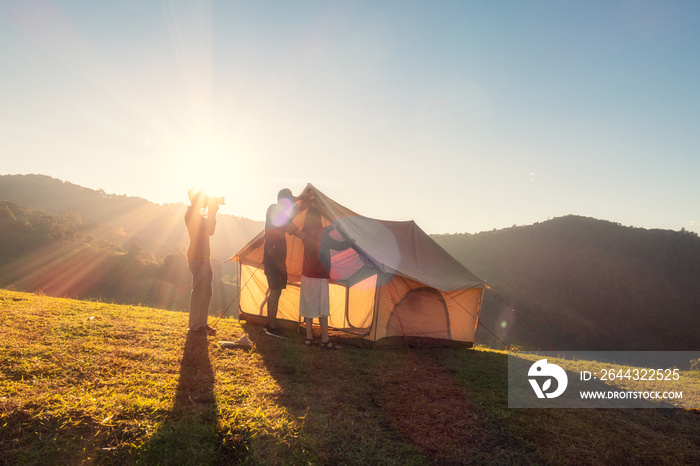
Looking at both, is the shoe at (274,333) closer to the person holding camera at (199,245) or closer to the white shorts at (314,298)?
the white shorts at (314,298)

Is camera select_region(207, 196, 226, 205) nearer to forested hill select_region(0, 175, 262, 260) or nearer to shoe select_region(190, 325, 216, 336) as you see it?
shoe select_region(190, 325, 216, 336)

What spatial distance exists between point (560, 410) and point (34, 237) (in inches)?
2308

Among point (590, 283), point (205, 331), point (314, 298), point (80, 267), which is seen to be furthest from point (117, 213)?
point (590, 283)

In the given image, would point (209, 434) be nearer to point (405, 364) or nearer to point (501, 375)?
point (405, 364)

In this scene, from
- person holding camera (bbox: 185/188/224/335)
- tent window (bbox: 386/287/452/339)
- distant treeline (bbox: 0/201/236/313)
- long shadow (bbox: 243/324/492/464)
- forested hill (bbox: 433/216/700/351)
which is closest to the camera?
long shadow (bbox: 243/324/492/464)

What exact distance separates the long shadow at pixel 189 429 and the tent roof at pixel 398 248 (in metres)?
3.54

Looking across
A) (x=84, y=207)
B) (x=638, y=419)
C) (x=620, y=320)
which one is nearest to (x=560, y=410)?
(x=638, y=419)

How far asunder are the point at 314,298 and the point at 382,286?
1423 millimetres

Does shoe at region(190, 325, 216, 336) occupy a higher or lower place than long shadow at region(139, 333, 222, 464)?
higher

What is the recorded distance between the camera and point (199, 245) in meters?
5.92

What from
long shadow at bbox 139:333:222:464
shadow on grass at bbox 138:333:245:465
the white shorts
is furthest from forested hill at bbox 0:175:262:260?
shadow on grass at bbox 138:333:245:465

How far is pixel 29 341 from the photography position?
4594 mm

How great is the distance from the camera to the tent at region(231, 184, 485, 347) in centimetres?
679

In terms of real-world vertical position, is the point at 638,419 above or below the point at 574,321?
above
